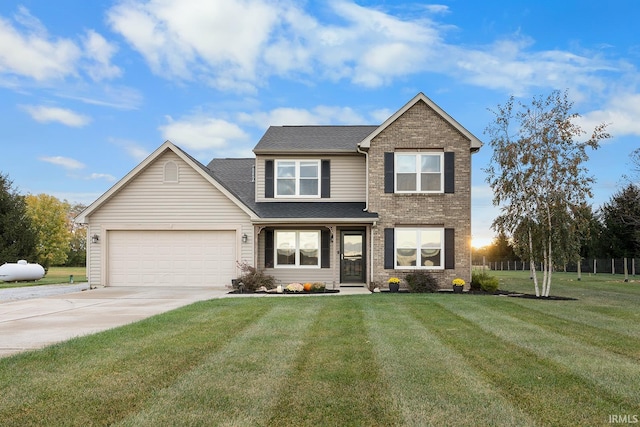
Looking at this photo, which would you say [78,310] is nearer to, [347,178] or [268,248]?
[268,248]

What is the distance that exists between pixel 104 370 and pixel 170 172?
1283 centimetres

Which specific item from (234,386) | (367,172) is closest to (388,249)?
(367,172)

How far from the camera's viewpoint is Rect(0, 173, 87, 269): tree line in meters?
30.5

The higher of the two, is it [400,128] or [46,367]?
[400,128]

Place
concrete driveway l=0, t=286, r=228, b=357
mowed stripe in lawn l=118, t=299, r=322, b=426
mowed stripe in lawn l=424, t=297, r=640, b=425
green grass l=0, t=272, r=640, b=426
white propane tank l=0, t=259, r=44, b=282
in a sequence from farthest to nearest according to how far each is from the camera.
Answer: white propane tank l=0, t=259, r=44, b=282, concrete driveway l=0, t=286, r=228, b=357, mowed stripe in lawn l=424, t=297, r=640, b=425, green grass l=0, t=272, r=640, b=426, mowed stripe in lawn l=118, t=299, r=322, b=426

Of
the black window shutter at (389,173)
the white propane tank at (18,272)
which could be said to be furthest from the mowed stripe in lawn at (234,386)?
the white propane tank at (18,272)

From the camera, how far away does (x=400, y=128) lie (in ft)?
58.0

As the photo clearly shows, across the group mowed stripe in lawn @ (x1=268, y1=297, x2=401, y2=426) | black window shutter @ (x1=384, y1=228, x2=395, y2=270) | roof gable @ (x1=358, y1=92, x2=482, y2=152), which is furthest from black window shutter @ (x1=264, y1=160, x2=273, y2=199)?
mowed stripe in lawn @ (x1=268, y1=297, x2=401, y2=426)

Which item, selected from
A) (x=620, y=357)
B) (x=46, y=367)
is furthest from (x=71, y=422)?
(x=620, y=357)

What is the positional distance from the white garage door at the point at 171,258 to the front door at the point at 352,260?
14.9 feet

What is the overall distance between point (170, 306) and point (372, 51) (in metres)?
11.6

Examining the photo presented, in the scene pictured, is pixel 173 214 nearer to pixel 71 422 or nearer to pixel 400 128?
pixel 400 128

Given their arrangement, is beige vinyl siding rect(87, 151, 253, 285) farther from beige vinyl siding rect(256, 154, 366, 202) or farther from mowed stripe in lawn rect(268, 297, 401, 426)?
mowed stripe in lawn rect(268, 297, 401, 426)

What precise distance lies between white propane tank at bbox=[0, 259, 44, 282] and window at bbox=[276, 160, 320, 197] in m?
14.9
